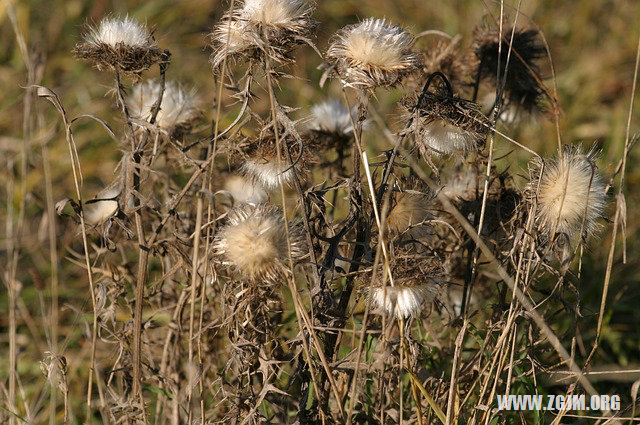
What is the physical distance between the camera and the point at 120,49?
125 cm

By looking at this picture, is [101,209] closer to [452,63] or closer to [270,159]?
[270,159]

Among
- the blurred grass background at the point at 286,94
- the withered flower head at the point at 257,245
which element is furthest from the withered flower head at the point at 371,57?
the blurred grass background at the point at 286,94

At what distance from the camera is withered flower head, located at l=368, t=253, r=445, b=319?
4.02 ft

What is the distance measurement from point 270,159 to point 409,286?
34 centimetres

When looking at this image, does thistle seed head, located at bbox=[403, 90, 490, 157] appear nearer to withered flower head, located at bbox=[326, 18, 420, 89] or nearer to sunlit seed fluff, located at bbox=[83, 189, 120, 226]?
withered flower head, located at bbox=[326, 18, 420, 89]

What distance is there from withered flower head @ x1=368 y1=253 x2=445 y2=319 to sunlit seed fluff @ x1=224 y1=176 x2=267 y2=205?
33cm

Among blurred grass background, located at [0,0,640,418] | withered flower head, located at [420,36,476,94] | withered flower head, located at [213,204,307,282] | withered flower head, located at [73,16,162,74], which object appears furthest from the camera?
blurred grass background, located at [0,0,640,418]

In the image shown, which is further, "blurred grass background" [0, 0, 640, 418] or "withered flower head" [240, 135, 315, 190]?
"blurred grass background" [0, 0, 640, 418]

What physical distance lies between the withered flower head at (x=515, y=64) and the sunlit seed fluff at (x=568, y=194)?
1.19 ft

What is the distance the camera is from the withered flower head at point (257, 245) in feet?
3.79

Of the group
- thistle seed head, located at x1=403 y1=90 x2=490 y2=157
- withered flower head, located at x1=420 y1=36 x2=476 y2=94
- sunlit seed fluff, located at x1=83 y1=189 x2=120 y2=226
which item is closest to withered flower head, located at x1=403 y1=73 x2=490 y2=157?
thistle seed head, located at x1=403 y1=90 x2=490 y2=157

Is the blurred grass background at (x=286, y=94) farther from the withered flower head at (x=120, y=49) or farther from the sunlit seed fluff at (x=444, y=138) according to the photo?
the withered flower head at (x=120, y=49)

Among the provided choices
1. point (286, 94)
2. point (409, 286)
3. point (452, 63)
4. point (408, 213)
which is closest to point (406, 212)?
point (408, 213)

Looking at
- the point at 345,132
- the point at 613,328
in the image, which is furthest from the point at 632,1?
the point at 345,132
